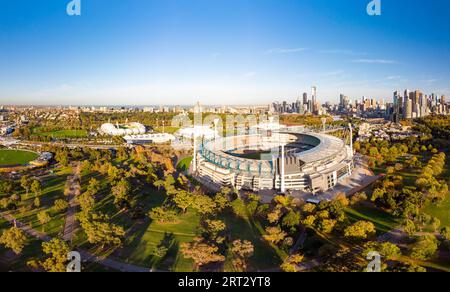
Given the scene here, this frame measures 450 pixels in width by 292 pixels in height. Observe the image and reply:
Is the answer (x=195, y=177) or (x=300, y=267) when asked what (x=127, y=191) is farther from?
(x=300, y=267)

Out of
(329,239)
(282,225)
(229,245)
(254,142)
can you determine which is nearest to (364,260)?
(329,239)

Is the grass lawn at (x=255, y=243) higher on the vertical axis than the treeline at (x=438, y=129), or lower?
lower

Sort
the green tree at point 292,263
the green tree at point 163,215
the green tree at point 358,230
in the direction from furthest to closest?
the green tree at point 163,215 → the green tree at point 358,230 → the green tree at point 292,263

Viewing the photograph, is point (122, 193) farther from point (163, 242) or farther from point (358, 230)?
Answer: point (358, 230)

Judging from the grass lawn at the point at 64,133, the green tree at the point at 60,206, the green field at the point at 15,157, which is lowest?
the green tree at the point at 60,206

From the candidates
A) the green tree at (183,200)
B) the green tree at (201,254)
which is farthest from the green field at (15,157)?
the green tree at (201,254)

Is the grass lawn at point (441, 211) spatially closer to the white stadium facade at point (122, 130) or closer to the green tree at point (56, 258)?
the green tree at point (56, 258)

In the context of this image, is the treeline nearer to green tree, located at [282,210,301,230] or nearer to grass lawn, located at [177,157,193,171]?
grass lawn, located at [177,157,193,171]

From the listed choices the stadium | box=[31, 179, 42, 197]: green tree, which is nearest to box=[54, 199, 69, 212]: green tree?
box=[31, 179, 42, 197]: green tree
